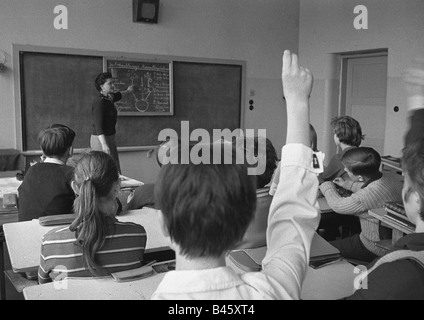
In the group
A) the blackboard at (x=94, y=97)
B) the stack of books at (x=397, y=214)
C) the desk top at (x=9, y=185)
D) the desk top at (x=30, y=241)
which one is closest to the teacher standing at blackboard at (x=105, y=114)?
the blackboard at (x=94, y=97)

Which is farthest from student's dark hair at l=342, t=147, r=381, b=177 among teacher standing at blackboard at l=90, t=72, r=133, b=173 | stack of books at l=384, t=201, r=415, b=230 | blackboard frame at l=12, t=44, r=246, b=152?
blackboard frame at l=12, t=44, r=246, b=152

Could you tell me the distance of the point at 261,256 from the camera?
5.69 feet

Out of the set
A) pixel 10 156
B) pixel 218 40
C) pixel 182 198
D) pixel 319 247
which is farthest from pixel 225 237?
pixel 218 40

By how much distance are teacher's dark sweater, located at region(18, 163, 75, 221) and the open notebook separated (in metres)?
1.18

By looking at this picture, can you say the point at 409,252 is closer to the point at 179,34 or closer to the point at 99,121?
the point at 99,121

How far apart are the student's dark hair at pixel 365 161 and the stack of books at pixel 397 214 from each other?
574mm

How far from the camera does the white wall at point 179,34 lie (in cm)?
507

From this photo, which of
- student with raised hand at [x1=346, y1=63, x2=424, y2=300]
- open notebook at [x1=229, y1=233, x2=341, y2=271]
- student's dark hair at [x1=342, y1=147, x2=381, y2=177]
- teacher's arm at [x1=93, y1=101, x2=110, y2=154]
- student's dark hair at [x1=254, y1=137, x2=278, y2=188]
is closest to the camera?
student with raised hand at [x1=346, y1=63, x2=424, y2=300]

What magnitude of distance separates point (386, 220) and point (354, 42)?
4.46 metres

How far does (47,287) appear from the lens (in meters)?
1.57

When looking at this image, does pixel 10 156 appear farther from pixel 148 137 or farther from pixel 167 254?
pixel 167 254

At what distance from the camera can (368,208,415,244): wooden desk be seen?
2.13m

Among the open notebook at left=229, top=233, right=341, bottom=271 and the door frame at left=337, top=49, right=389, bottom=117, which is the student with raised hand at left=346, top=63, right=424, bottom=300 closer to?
the open notebook at left=229, top=233, right=341, bottom=271

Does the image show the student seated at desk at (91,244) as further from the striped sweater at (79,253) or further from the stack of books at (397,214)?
the stack of books at (397,214)
